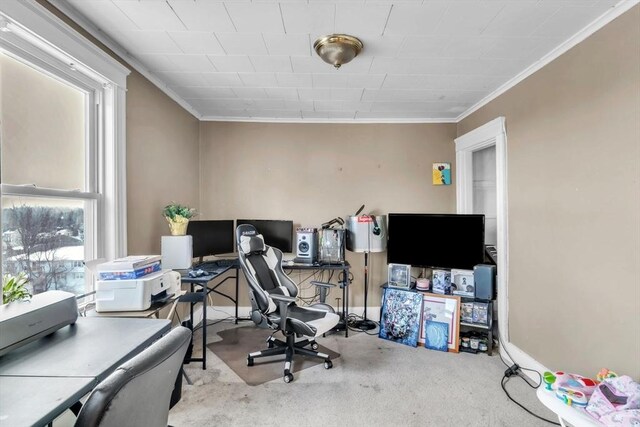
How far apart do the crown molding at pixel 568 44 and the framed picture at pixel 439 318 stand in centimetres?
203

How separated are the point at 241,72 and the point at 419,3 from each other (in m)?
1.48

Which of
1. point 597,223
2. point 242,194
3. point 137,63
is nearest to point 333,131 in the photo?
point 242,194

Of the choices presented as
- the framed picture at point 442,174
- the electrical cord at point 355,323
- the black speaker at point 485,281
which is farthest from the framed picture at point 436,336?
the framed picture at point 442,174

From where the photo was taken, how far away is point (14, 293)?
136 cm

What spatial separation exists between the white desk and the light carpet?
1.44 ft

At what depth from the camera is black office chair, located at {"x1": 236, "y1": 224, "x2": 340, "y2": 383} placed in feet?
7.96

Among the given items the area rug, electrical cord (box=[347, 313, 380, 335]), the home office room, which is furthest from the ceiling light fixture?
electrical cord (box=[347, 313, 380, 335])

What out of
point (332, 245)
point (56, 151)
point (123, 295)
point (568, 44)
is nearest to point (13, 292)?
point (123, 295)

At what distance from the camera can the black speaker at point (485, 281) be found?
9.62 feet

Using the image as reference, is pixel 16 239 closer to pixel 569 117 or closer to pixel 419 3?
pixel 419 3

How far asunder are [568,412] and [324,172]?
3005 mm

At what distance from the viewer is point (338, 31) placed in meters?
1.94

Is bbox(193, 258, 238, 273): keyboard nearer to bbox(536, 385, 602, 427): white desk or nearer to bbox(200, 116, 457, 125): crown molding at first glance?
bbox(200, 116, 457, 125): crown molding

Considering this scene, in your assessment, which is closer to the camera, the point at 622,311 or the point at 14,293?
the point at 14,293
